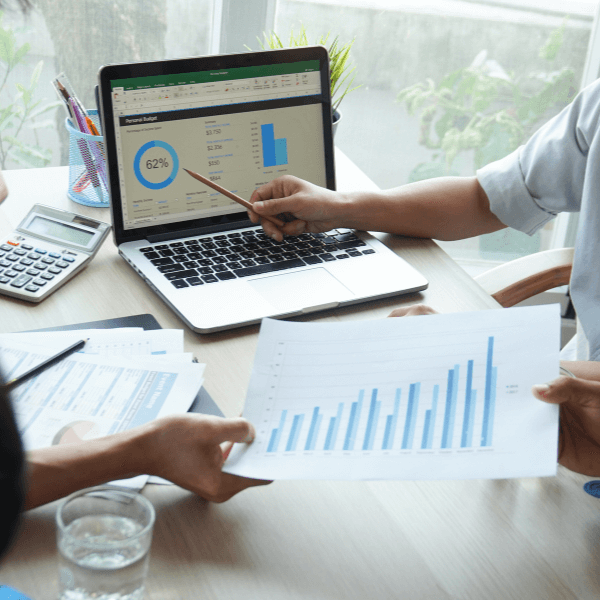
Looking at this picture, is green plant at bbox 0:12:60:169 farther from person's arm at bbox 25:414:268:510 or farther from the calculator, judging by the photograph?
person's arm at bbox 25:414:268:510

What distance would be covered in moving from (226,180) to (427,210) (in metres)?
0.34

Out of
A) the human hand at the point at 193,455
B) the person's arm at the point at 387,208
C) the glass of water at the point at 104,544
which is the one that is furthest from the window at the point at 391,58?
the glass of water at the point at 104,544

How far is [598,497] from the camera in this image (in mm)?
731

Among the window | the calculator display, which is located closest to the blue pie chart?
the calculator display

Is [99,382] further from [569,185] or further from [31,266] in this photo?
[569,185]

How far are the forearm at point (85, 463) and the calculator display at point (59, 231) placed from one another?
48 centimetres

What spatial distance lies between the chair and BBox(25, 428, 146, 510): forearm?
0.72m

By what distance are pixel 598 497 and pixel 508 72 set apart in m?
1.50

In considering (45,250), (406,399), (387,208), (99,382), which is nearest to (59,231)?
(45,250)

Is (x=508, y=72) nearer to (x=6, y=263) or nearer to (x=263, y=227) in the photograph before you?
(x=263, y=227)

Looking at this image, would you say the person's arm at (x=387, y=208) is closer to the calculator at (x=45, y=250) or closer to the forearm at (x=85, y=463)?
the calculator at (x=45, y=250)

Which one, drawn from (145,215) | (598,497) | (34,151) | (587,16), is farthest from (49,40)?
(598,497)

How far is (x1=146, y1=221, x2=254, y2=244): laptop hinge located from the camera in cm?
110

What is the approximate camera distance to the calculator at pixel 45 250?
0.98 m
